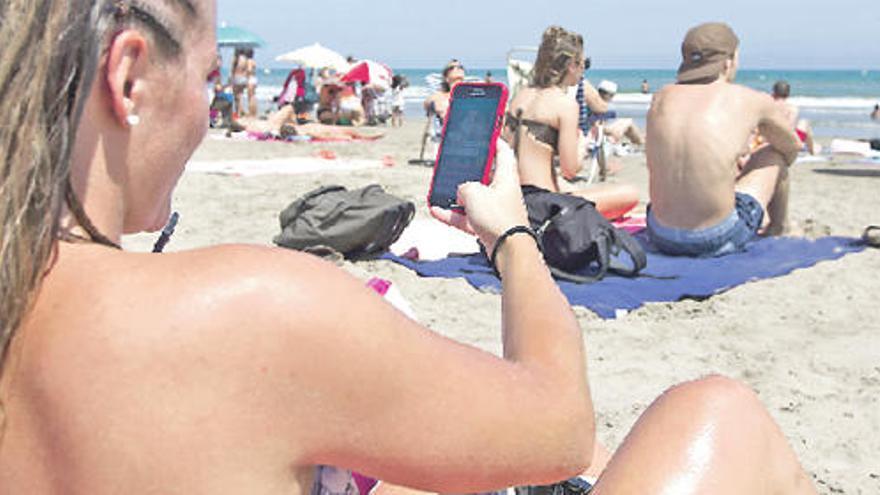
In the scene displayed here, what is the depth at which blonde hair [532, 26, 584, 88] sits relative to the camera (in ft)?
20.0

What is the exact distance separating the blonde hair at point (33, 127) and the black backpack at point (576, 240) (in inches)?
157

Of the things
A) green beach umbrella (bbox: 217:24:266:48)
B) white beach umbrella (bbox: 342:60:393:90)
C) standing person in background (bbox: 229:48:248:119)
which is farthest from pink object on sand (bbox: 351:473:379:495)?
green beach umbrella (bbox: 217:24:266:48)

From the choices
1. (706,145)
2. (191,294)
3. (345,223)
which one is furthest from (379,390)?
(706,145)

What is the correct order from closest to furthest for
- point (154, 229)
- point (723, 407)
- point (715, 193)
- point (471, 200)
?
point (154, 229), point (723, 407), point (471, 200), point (715, 193)

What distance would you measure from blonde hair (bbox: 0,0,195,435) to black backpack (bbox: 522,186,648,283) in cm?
399

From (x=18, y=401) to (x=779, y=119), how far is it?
206 inches

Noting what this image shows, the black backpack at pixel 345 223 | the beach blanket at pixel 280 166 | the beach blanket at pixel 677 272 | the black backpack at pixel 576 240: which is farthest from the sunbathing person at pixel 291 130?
the black backpack at pixel 576 240

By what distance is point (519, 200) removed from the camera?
1716mm

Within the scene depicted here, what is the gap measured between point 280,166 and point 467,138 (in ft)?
26.5

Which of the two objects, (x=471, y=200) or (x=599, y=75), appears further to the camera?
(x=599, y=75)

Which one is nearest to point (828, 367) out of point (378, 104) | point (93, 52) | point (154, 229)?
point (154, 229)

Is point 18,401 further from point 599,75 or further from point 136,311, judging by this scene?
point 599,75

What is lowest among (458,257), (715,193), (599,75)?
(599,75)

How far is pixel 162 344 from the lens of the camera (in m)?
1.01
